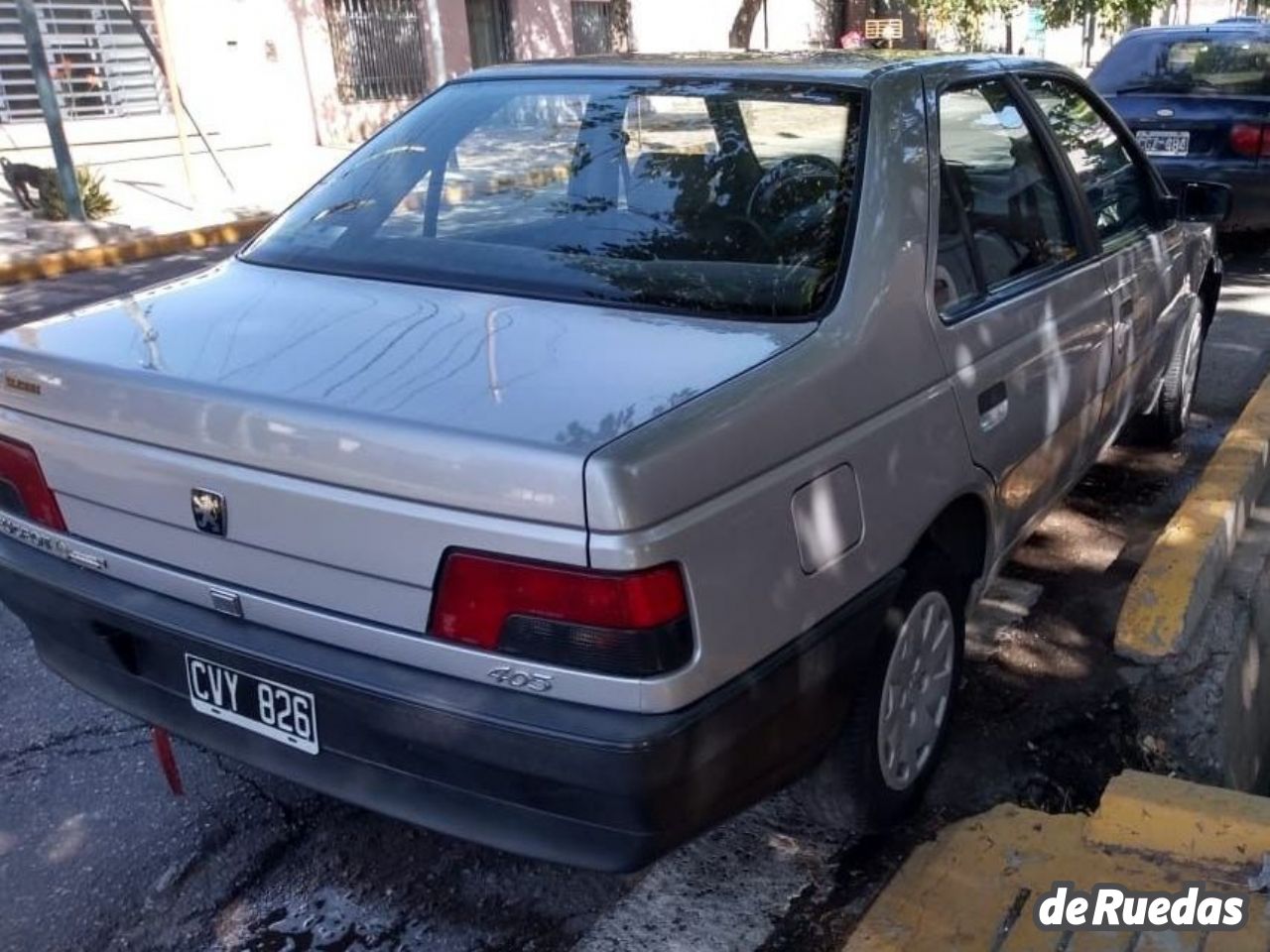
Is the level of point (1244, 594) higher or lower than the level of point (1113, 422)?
lower

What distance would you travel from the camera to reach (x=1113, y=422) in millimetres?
4266

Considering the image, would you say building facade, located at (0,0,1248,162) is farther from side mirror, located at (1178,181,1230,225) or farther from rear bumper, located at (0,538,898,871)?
rear bumper, located at (0,538,898,871)

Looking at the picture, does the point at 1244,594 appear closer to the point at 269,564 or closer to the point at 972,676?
the point at 972,676

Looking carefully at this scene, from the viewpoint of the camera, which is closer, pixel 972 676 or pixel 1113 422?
pixel 972 676

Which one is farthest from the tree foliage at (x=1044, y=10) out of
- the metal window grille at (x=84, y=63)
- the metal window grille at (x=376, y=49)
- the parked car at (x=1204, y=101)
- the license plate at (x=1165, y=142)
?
the metal window grille at (x=84, y=63)

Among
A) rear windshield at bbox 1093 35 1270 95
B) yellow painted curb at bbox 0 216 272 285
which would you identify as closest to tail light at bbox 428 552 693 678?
yellow painted curb at bbox 0 216 272 285

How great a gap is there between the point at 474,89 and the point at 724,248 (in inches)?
44.5

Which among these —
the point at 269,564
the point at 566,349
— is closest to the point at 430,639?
the point at 269,564

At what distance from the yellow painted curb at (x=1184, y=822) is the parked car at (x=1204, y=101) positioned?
6.72 metres

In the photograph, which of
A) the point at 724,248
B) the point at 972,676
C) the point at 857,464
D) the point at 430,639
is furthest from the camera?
the point at 972,676

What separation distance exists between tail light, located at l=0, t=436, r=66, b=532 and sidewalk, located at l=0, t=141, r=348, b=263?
867 centimetres

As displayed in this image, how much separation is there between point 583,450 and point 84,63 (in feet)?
54.5

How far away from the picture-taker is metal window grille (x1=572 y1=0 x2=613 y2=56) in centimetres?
2238

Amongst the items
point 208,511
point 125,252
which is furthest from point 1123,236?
point 125,252
